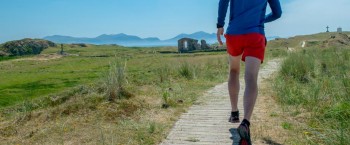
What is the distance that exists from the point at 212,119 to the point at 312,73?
4.80 m

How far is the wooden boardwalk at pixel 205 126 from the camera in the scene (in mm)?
4391

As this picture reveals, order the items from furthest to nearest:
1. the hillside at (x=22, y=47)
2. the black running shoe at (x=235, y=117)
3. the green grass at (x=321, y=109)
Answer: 1. the hillside at (x=22, y=47)
2. the black running shoe at (x=235, y=117)
3. the green grass at (x=321, y=109)

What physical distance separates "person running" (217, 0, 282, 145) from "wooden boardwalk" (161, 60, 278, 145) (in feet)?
1.78

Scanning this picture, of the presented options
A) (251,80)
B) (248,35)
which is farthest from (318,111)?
(248,35)

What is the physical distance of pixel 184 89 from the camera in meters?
8.33

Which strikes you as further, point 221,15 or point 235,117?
point 235,117

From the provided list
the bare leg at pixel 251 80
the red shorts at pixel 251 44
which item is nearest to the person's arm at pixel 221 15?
the red shorts at pixel 251 44

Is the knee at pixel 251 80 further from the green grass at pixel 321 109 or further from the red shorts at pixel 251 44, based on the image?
the green grass at pixel 321 109

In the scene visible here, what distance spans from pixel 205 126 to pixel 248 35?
Result: 1450 mm

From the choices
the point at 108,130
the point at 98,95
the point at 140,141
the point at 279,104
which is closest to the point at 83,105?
the point at 98,95

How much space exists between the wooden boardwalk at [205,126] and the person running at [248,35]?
541 millimetres

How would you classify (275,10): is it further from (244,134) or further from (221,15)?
(244,134)

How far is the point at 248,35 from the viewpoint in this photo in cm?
412

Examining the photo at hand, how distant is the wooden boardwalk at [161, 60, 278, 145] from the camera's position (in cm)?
439
